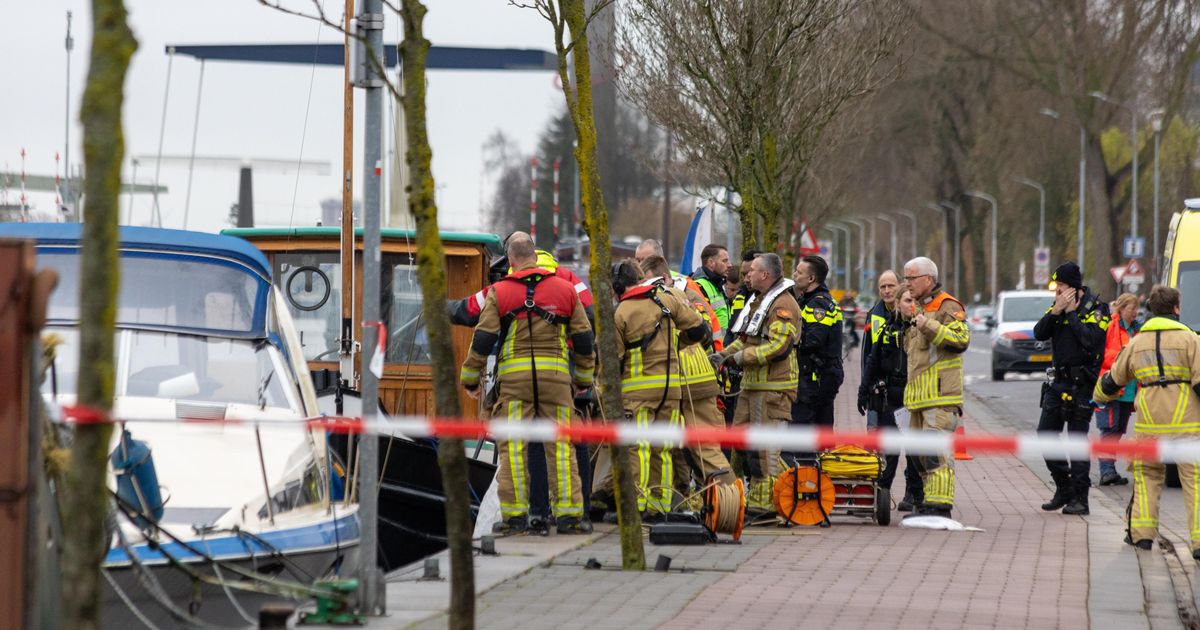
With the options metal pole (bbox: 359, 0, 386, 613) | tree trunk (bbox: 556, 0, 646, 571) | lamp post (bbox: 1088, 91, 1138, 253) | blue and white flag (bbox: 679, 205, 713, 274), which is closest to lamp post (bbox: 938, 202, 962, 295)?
lamp post (bbox: 1088, 91, 1138, 253)

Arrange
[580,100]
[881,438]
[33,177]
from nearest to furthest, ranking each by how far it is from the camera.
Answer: [881,438] < [580,100] < [33,177]

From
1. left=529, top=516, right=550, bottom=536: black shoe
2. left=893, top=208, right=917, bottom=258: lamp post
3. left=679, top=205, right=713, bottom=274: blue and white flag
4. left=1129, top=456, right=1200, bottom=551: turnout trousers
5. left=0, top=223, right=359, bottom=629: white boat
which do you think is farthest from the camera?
left=893, top=208, right=917, bottom=258: lamp post

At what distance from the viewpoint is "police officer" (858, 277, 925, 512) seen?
41.7ft

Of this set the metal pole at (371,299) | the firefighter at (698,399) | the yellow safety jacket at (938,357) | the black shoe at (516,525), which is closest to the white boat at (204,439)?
the metal pole at (371,299)

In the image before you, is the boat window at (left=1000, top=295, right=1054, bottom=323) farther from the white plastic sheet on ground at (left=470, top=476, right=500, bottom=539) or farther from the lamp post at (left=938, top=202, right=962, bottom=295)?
the lamp post at (left=938, top=202, right=962, bottom=295)

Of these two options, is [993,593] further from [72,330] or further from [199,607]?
[72,330]

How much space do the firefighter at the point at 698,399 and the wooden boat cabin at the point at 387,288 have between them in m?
2.29

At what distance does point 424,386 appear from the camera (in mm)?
13289

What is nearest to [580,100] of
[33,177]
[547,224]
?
[33,177]

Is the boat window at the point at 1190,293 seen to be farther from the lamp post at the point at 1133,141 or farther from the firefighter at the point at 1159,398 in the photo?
the lamp post at the point at 1133,141

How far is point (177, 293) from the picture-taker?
8461 mm

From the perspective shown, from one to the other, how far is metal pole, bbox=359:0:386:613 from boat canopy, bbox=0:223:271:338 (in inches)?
52.7

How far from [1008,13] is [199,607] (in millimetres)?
37546

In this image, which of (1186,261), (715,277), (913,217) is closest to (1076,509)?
(715,277)
